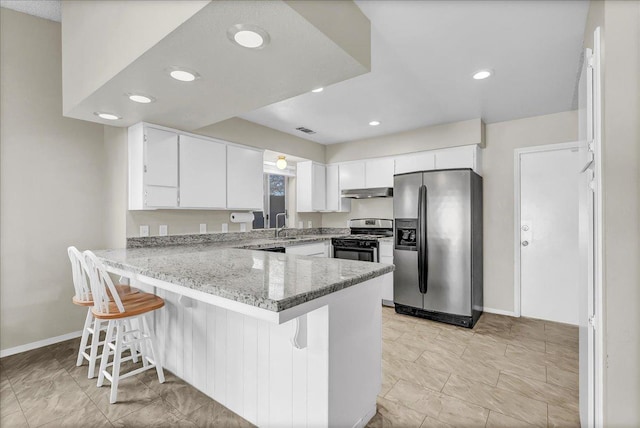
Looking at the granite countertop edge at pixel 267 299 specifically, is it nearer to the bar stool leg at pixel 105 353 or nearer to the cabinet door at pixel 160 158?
the bar stool leg at pixel 105 353

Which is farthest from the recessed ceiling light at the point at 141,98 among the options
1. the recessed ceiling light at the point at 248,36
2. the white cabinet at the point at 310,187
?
the white cabinet at the point at 310,187

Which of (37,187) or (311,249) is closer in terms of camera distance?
(37,187)

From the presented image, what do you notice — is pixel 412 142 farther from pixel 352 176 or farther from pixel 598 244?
pixel 598 244

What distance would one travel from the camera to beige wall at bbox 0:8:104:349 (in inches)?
105

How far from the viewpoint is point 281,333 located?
1.60 m

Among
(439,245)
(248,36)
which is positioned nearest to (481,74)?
(439,245)

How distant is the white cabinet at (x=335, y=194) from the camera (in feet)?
16.3

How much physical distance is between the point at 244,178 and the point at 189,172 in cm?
71

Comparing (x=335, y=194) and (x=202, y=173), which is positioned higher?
(x=202, y=173)

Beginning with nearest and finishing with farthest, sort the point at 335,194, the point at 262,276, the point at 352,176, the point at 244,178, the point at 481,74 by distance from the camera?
the point at 262,276
the point at 481,74
the point at 244,178
the point at 352,176
the point at 335,194

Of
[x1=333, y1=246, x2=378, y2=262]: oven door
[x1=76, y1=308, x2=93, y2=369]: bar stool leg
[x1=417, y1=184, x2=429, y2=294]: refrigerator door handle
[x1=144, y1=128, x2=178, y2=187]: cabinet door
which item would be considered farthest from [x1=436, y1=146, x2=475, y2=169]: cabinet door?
[x1=76, y1=308, x2=93, y2=369]: bar stool leg

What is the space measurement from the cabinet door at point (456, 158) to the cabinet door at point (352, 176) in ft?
3.83

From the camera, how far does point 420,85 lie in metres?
2.81

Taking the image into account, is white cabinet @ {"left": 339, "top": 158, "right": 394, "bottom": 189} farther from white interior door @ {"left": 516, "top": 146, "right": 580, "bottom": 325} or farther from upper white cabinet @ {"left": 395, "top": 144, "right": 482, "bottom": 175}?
white interior door @ {"left": 516, "top": 146, "right": 580, "bottom": 325}
